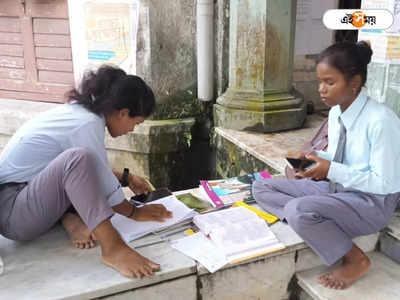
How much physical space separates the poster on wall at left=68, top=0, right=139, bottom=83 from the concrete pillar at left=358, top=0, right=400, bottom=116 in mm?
2289

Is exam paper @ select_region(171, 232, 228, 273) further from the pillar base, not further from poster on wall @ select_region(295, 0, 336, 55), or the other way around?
poster on wall @ select_region(295, 0, 336, 55)

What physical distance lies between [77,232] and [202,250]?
660mm

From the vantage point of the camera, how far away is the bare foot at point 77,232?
7.45 ft

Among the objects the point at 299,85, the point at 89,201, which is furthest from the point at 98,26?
the point at 89,201

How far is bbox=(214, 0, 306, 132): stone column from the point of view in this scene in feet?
12.7

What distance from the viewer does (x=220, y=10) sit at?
4.22m

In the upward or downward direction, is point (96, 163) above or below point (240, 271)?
above

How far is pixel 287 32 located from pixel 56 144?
2515 mm

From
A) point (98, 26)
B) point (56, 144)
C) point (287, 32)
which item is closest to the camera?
point (56, 144)

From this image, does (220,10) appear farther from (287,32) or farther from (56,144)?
(56,144)

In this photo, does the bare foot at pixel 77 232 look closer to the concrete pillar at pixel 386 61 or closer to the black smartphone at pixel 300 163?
the black smartphone at pixel 300 163

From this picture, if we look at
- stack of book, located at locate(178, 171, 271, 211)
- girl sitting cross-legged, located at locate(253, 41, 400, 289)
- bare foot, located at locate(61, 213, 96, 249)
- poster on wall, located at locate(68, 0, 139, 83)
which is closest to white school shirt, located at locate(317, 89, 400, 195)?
girl sitting cross-legged, located at locate(253, 41, 400, 289)

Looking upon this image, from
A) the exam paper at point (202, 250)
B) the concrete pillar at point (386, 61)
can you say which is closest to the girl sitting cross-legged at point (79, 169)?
the exam paper at point (202, 250)

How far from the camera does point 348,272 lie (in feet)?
7.21
